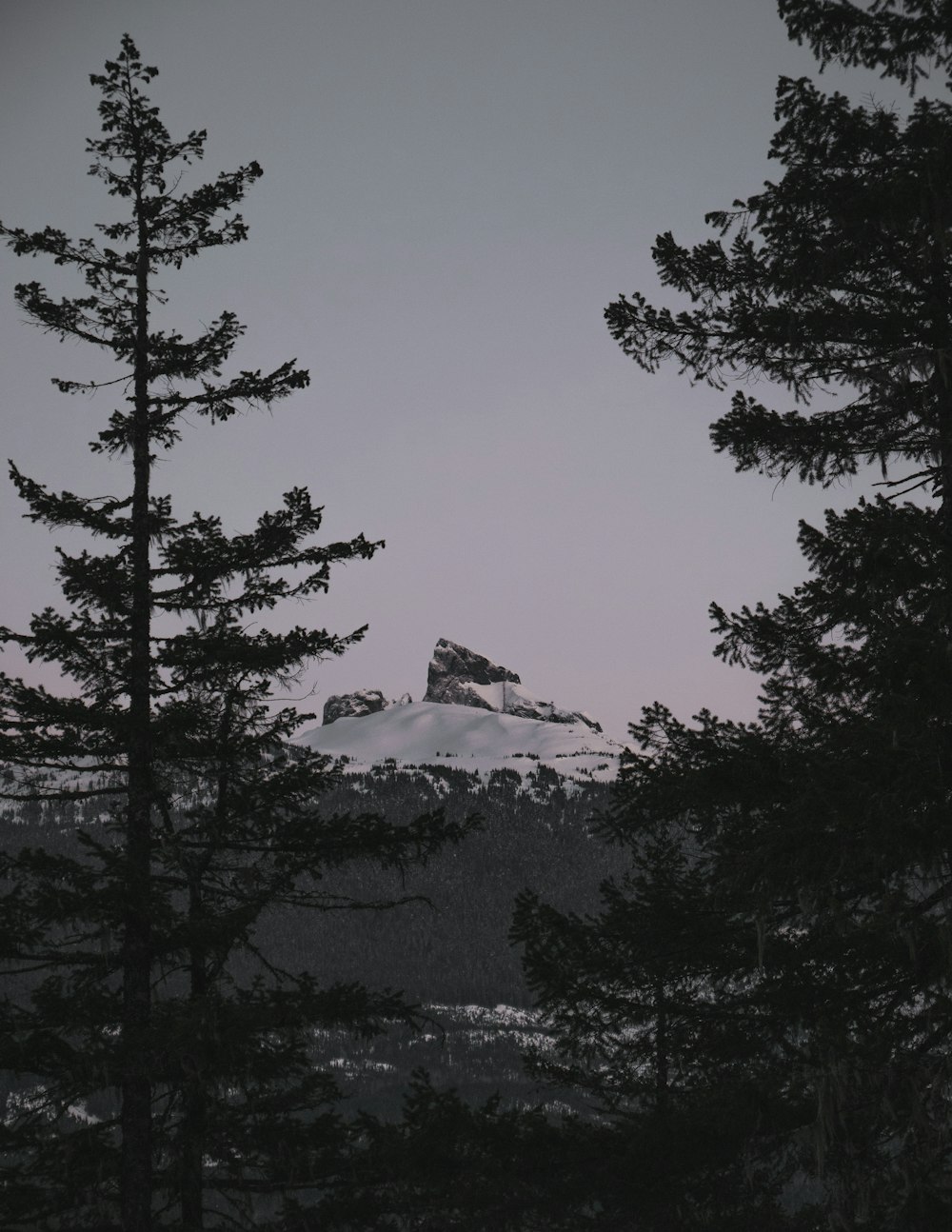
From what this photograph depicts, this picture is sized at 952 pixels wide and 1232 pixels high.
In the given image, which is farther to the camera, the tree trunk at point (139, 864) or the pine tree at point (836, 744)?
the tree trunk at point (139, 864)

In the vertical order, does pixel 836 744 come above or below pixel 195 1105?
above

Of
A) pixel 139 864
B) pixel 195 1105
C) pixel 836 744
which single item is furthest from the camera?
pixel 195 1105

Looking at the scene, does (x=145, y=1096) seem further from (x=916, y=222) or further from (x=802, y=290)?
(x=916, y=222)

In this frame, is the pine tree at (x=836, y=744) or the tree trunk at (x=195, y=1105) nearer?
the pine tree at (x=836, y=744)

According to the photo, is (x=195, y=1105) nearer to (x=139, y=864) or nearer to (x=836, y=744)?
(x=139, y=864)

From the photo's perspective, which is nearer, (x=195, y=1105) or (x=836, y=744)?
(x=836, y=744)

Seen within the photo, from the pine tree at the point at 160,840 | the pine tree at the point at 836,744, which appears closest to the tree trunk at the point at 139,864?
the pine tree at the point at 160,840

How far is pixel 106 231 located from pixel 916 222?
9.21m

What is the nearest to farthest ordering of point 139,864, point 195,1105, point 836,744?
point 836,744
point 139,864
point 195,1105

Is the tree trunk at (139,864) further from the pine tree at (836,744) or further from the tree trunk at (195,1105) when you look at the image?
the pine tree at (836,744)

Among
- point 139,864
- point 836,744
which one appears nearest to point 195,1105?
point 139,864

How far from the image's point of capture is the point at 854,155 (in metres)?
8.70

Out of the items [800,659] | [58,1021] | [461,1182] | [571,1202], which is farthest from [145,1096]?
[800,659]

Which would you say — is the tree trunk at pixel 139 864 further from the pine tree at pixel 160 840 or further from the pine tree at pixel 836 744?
the pine tree at pixel 836 744
